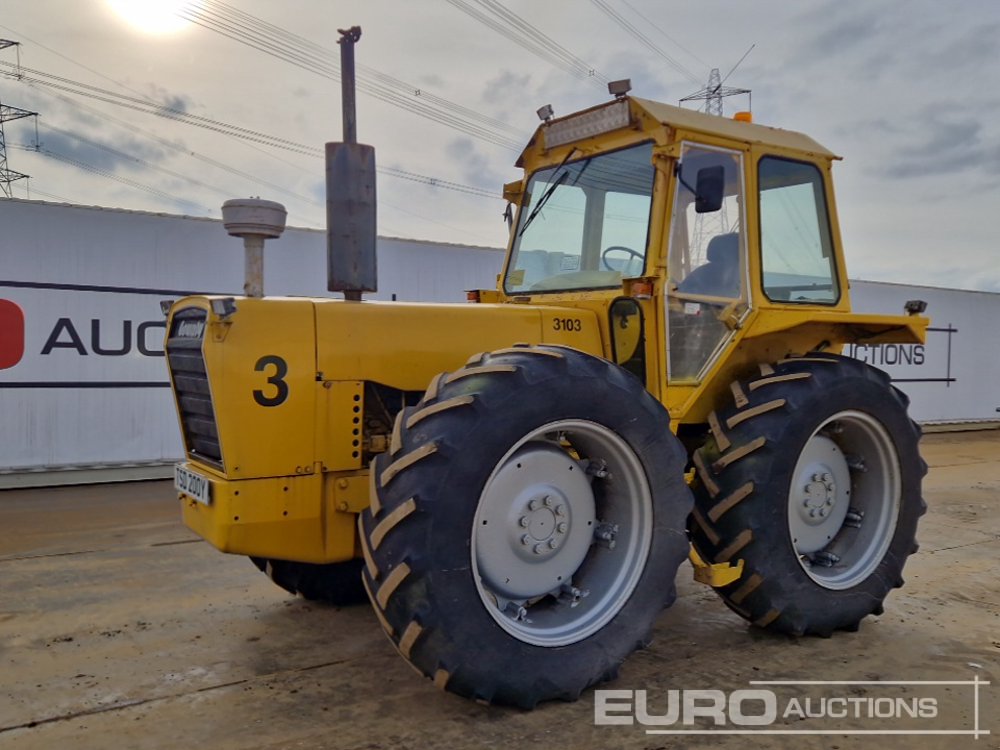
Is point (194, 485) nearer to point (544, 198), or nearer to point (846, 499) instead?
point (544, 198)

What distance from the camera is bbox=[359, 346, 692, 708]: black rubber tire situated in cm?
290

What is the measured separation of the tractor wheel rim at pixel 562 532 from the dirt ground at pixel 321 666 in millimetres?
357

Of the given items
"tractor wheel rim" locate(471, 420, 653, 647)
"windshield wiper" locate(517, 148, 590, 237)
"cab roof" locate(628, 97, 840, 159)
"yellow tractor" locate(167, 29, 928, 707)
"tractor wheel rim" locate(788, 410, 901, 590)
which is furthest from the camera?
"windshield wiper" locate(517, 148, 590, 237)

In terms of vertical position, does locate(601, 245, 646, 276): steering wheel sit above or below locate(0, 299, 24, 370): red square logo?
above

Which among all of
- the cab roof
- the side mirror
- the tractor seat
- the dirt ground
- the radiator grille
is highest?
the cab roof

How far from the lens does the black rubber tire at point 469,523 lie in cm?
290

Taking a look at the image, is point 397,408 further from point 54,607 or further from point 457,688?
point 54,607

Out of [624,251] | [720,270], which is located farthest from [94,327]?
[720,270]

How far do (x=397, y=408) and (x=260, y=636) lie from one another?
55.6 inches

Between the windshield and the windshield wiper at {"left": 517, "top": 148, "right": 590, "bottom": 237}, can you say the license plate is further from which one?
the windshield wiper at {"left": 517, "top": 148, "right": 590, "bottom": 237}

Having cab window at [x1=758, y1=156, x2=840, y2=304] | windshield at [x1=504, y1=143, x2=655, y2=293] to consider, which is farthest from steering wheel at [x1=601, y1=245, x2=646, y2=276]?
cab window at [x1=758, y1=156, x2=840, y2=304]

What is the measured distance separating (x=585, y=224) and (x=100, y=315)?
636 centimetres

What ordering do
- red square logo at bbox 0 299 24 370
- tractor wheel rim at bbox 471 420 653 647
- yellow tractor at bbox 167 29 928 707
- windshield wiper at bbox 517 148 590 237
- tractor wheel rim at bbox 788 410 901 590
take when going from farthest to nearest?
red square logo at bbox 0 299 24 370
windshield wiper at bbox 517 148 590 237
tractor wheel rim at bbox 788 410 901 590
tractor wheel rim at bbox 471 420 653 647
yellow tractor at bbox 167 29 928 707

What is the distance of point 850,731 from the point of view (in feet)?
10.4
